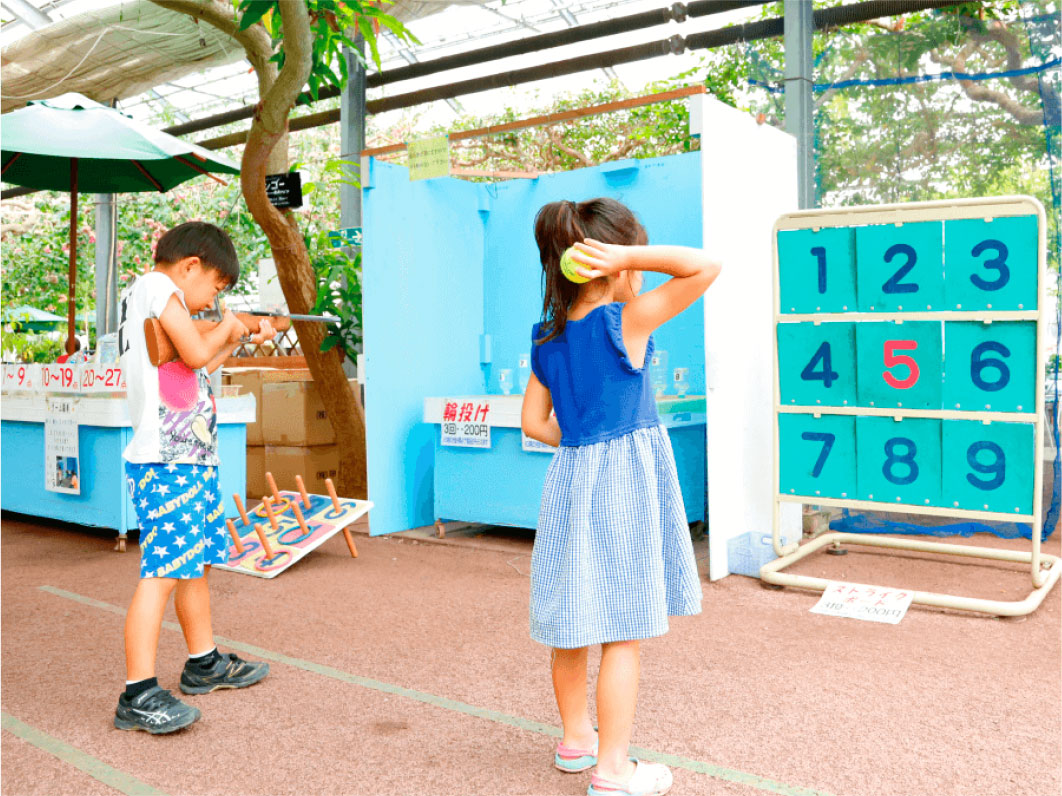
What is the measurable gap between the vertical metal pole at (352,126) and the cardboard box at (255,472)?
1.57 metres

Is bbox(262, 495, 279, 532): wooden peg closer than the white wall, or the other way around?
the white wall

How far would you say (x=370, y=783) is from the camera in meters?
1.97

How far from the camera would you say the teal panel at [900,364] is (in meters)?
3.39

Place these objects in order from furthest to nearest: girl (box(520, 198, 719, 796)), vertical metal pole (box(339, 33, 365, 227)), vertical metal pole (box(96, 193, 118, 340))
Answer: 1. vertical metal pole (box(96, 193, 118, 340))
2. vertical metal pole (box(339, 33, 365, 227))
3. girl (box(520, 198, 719, 796))

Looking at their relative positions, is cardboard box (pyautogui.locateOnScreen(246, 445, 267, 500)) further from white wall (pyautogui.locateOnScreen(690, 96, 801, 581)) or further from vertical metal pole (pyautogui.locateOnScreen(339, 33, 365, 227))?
white wall (pyautogui.locateOnScreen(690, 96, 801, 581))

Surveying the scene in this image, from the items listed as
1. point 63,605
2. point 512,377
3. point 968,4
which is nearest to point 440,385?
point 512,377

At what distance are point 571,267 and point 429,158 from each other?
2.99m

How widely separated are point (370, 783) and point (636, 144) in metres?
4.83

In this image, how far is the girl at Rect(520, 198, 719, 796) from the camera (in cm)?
182

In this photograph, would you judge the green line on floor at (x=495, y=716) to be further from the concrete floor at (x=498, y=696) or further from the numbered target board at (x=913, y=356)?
the numbered target board at (x=913, y=356)

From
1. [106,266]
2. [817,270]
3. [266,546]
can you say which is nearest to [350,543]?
[266,546]

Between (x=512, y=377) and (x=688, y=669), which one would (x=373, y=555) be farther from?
(x=688, y=669)

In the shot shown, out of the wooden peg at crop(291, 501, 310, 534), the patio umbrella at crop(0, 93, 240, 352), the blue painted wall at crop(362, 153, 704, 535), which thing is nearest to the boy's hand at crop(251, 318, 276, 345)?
the wooden peg at crop(291, 501, 310, 534)

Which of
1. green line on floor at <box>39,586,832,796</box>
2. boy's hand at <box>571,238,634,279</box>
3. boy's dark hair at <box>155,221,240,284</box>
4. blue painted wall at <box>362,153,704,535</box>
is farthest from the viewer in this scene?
blue painted wall at <box>362,153,704,535</box>
